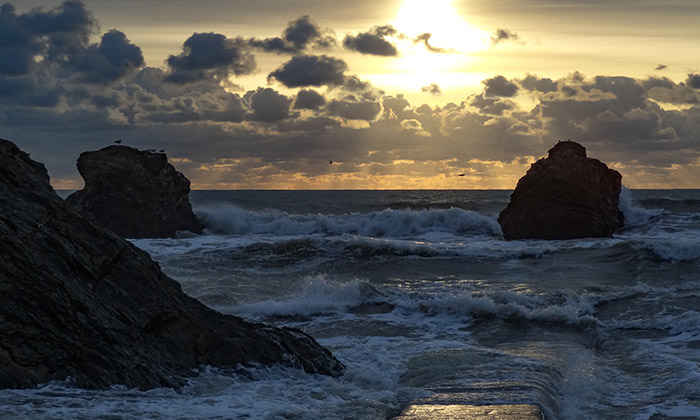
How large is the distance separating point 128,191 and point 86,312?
28.1 meters

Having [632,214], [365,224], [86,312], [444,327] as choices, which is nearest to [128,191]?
[365,224]

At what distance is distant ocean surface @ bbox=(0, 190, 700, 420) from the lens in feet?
28.1

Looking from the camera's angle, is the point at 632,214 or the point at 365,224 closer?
the point at 632,214

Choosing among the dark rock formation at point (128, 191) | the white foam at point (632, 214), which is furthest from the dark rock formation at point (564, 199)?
the dark rock formation at point (128, 191)

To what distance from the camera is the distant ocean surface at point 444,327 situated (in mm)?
8570

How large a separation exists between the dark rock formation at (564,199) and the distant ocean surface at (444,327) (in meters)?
1.81

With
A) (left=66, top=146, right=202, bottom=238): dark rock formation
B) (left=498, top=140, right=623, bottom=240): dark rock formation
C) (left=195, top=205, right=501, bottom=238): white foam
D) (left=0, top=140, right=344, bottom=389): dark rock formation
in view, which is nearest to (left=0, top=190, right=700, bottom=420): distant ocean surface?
(left=0, top=140, right=344, bottom=389): dark rock formation

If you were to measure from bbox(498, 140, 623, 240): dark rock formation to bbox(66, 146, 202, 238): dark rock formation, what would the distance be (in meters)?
17.7

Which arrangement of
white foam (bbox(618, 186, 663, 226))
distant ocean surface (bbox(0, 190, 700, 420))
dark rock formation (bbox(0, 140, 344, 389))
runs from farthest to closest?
1. white foam (bbox(618, 186, 663, 226))
2. distant ocean surface (bbox(0, 190, 700, 420))
3. dark rock formation (bbox(0, 140, 344, 389))

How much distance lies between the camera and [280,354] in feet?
32.1

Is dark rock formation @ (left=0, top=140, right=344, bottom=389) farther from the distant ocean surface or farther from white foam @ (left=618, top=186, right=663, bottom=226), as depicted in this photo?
white foam @ (left=618, top=186, right=663, bottom=226)

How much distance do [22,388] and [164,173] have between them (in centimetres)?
3016

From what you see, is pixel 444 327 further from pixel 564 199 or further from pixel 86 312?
pixel 564 199

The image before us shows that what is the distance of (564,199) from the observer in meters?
35.2
